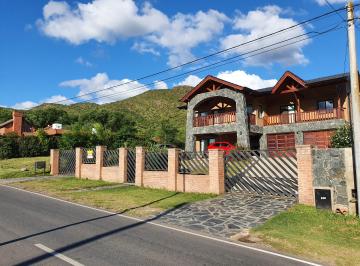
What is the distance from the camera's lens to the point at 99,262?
564cm

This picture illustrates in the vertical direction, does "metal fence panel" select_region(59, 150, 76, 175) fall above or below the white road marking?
above

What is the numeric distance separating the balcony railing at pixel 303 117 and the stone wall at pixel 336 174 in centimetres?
1620

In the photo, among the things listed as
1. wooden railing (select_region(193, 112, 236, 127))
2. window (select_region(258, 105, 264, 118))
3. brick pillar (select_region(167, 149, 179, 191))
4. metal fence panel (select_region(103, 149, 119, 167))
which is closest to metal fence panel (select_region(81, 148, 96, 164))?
metal fence panel (select_region(103, 149, 119, 167))

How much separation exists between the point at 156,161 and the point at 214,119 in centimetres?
1343

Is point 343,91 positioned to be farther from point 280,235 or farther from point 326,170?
point 280,235

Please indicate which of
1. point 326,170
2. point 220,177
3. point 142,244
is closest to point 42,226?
point 142,244

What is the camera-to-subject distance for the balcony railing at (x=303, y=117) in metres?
25.0

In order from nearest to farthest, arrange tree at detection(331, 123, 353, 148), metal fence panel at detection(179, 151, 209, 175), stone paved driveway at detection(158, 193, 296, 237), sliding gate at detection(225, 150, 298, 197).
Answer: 1. stone paved driveway at detection(158, 193, 296, 237)
2. sliding gate at detection(225, 150, 298, 197)
3. tree at detection(331, 123, 353, 148)
4. metal fence panel at detection(179, 151, 209, 175)

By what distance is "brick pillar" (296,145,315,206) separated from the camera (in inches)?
426

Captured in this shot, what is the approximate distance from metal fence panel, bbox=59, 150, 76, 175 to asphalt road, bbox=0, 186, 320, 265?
1443 cm

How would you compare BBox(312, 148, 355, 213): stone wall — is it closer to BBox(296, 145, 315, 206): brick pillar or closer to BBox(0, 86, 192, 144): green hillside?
BBox(296, 145, 315, 206): brick pillar

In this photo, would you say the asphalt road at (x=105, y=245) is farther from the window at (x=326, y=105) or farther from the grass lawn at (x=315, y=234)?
the window at (x=326, y=105)

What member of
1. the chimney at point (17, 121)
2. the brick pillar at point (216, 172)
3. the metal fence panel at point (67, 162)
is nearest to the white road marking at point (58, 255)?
the brick pillar at point (216, 172)

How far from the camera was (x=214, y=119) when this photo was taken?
29.4 metres
